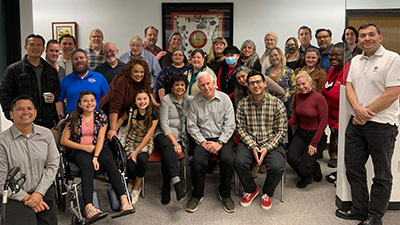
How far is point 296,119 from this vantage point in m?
3.84

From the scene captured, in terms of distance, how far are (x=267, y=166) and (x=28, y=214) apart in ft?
6.32

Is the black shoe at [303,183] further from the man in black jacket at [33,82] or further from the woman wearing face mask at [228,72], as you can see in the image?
the man in black jacket at [33,82]

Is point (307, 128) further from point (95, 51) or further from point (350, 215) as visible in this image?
point (95, 51)

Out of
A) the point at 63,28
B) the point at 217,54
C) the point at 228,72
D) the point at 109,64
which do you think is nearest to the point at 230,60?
the point at 228,72

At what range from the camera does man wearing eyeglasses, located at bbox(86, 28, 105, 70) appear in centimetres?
438

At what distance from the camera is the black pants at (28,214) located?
237cm

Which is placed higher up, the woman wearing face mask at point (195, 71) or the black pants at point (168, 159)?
the woman wearing face mask at point (195, 71)

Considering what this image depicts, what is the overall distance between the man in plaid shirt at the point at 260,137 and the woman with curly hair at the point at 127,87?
3.13 feet

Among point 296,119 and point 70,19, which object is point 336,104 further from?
point 70,19

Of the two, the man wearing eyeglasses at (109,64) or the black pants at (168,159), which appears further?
the man wearing eyeglasses at (109,64)

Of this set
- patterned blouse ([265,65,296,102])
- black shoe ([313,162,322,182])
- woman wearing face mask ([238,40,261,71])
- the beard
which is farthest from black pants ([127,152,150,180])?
black shoe ([313,162,322,182])

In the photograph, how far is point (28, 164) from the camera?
8.15 feet

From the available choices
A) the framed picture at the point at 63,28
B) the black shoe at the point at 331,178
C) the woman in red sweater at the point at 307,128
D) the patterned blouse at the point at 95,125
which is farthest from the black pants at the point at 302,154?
the framed picture at the point at 63,28

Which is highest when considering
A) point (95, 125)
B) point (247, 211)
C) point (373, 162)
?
point (95, 125)
